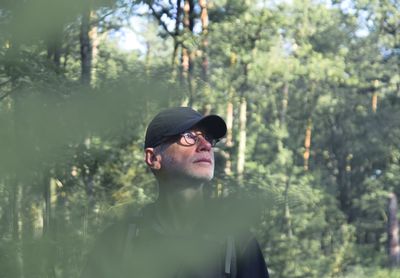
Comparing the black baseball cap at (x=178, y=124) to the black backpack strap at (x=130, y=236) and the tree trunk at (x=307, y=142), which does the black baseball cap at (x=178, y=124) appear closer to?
the black backpack strap at (x=130, y=236)

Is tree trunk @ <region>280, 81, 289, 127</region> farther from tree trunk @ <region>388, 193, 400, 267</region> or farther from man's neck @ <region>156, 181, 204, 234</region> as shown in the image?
man's neck @ <region>156, 181, 204, 234</region>

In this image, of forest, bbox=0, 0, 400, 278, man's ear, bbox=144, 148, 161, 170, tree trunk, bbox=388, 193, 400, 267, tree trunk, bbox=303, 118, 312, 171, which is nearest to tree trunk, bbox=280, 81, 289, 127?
forest, bbox=0, 0, 400, 278

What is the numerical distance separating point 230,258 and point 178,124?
10.0 inches

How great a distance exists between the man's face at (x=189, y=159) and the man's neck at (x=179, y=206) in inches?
0.8

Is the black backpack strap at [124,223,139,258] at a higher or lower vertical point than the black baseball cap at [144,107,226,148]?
lower

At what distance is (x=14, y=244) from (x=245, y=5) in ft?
46.4

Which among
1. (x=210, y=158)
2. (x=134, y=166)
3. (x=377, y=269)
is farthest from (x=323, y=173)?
(x=210, y=158)

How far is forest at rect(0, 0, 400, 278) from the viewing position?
1024mm

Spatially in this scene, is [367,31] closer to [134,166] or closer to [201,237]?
[134,166]

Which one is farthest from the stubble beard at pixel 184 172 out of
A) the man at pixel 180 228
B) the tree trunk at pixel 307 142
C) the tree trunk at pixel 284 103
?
the tree trunk at pixel 307 142

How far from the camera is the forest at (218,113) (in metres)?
1.02

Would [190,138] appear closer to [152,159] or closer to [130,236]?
[152,159]

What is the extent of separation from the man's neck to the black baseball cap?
0.09m

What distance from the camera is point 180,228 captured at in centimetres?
103
